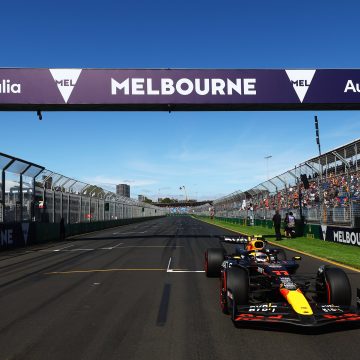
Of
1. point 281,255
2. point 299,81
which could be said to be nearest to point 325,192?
point 299,81

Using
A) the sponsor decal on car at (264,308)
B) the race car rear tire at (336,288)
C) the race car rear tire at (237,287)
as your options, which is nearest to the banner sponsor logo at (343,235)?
the race car rear tire at (336,288)

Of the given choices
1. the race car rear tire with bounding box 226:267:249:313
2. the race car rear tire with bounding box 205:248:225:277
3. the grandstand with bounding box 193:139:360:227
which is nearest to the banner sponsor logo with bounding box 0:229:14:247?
the race car rear tire with bounding box 205:248:225:277

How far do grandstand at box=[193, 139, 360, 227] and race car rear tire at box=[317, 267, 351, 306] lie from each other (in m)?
11.1

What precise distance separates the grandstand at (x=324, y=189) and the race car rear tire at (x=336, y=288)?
11.1 metres

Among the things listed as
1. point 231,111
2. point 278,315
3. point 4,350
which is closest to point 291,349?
point 278,315

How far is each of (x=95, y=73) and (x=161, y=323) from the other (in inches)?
450

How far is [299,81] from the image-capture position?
614 inches

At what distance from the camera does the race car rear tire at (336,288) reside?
5.86 meters

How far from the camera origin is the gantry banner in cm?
1542

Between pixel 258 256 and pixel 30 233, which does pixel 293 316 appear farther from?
pixel 30 233

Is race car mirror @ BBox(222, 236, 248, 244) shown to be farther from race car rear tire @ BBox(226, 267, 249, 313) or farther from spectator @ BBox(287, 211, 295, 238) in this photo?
spectator @ BBox(287, 211, 295, 238)

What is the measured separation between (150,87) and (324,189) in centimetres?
971

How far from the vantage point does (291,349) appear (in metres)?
4.59

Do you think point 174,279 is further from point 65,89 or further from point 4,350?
point 65,89
